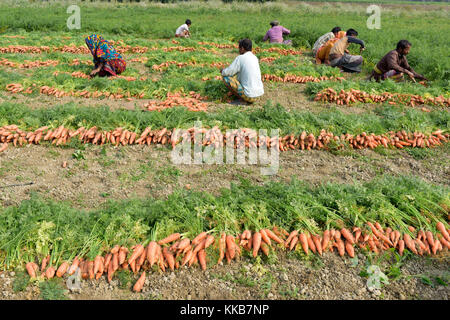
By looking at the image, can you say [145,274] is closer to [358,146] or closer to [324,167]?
[324,167]

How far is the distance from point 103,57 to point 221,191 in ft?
18.9

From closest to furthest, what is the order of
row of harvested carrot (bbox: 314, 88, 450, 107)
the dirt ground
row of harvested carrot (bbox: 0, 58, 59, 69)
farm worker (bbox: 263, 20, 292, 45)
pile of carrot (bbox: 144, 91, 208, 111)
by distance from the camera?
1. the dirt ground
2. pile of carrot (bbox: 144, 91, 208, 111)
3. row of harvested carrot (bbox: 314, 88, 450, 107)
4. row of harvested carrot (bbox: 0, 58, 59, 69)
5. farm worker (bbox: 263, 20, 292, 45)

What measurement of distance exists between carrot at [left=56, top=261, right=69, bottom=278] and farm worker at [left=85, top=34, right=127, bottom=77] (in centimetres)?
607

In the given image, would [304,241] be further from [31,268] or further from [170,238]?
[31,268]

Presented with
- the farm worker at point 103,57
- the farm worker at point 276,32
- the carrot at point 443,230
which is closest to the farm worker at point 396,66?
the farm worker at point 276,32

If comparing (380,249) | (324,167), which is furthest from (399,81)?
(380,249)

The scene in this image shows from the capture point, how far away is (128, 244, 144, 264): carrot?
2.76 m

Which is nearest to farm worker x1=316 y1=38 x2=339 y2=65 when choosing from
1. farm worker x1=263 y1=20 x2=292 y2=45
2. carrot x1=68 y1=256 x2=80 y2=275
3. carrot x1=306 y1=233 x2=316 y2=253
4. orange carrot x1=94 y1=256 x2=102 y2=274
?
farm worker x1=263 y1=20 x2=292 y2=45

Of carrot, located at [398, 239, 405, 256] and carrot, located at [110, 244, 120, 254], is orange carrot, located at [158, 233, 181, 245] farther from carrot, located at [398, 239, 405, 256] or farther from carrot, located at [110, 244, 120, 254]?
carrot, located at [398, 239, 405, 256]

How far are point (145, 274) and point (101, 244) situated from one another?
0.50 metres

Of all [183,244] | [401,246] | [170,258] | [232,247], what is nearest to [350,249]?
[401,246]

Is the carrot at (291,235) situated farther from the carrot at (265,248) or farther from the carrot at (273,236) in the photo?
the carrot at (265,248)

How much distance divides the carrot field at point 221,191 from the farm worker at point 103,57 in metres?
0.35

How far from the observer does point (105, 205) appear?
359 centimetres
